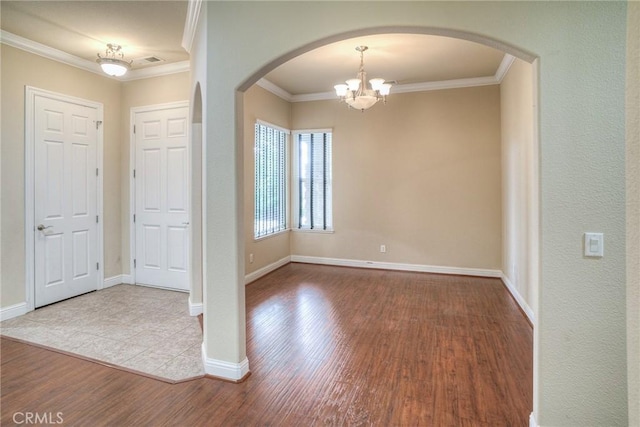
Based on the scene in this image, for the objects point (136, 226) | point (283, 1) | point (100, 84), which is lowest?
point (136, 226)

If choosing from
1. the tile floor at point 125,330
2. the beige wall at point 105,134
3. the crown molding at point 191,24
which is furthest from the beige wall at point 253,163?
the crown molding at point 191,24

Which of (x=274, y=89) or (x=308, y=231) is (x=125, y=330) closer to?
(x=308, y=231)

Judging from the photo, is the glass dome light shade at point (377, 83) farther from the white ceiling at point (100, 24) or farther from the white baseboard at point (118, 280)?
the white baseboard at point (118, 280)

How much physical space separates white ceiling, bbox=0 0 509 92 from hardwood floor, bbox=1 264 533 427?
9.83 feet

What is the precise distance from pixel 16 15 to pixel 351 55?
3337mm

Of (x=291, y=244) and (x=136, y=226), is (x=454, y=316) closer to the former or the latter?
(x=291, y=244)

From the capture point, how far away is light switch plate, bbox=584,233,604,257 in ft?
5.94

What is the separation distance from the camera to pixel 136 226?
486cm

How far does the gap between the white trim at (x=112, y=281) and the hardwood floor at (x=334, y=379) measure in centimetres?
163

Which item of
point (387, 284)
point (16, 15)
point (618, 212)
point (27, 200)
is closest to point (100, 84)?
point (16, 15)

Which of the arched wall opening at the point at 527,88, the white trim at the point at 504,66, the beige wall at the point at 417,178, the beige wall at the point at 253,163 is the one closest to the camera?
the arched wall opening at the point at 527,88

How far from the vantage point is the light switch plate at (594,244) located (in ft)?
5.94

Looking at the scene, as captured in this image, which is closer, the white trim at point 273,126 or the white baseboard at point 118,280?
the white baseboard at point 118,280

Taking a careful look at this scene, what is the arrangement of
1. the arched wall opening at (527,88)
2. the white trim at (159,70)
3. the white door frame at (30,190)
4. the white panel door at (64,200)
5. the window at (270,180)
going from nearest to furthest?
the arched wall opening at (527,88)
the white door frame at (30,190)
the white panel door at (64,200)
the white trim at (159,70)
the window at (270,180)
